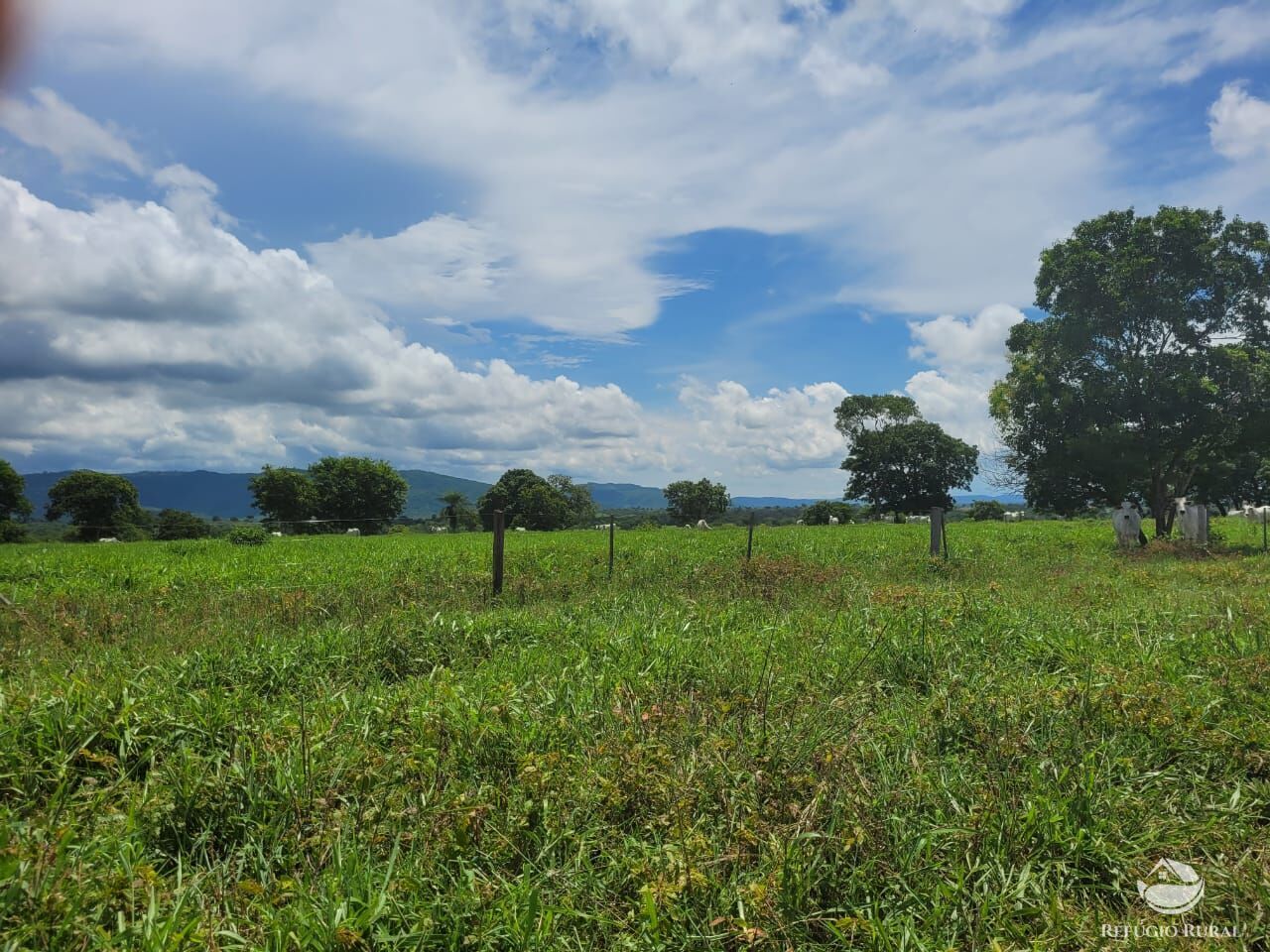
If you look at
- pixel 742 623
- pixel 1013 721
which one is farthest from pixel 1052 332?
pixel 1013 721

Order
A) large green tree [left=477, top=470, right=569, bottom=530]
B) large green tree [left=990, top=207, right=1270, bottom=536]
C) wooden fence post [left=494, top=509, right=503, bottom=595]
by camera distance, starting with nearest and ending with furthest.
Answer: wooden fence post [left=494, top=509, right=503, bottom=595] → large green tree [left=990, top=207, right=1270, bottom=536] → large green tree [left=477, top=470, right=569, bottom=530]

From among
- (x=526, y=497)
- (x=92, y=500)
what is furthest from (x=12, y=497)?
(x=526, y=497)

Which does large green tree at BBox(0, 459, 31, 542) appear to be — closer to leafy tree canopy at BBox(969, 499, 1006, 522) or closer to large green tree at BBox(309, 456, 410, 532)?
large green tree at BBox(309, 456, 410, 532)

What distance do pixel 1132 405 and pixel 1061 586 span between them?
13.2 meters

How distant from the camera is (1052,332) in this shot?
78.2ft

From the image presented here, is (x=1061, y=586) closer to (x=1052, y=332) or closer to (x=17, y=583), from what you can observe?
(x=1052, y=332)

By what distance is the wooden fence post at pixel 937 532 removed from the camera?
1750 cm
